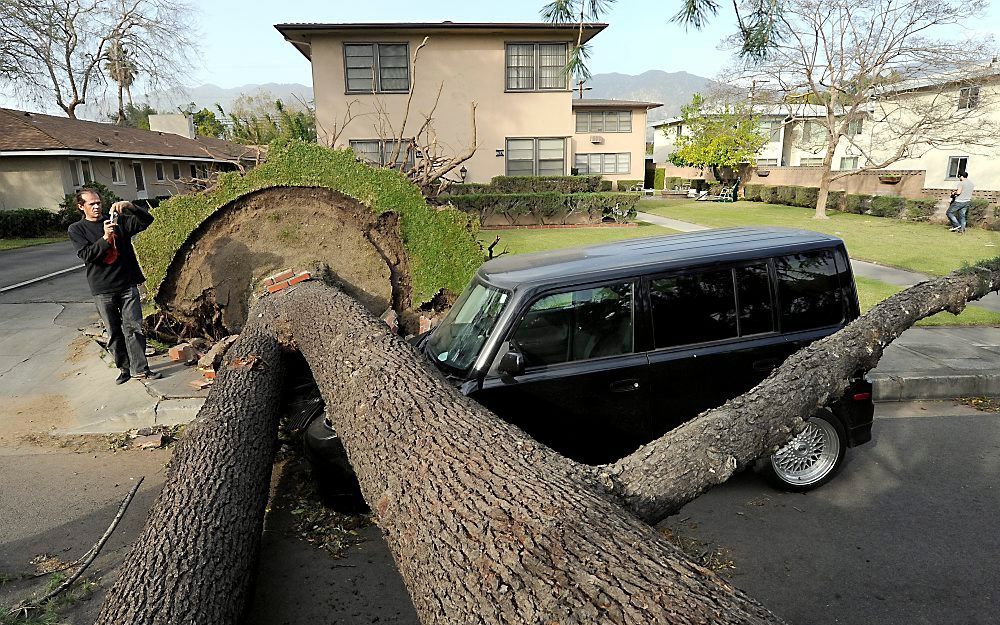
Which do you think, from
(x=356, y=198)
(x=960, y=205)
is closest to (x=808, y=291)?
(x=356, y=198)

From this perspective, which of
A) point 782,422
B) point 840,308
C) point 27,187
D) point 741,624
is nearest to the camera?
point 741,624

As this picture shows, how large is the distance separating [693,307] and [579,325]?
83 centimetres

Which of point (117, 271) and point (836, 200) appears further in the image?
point (836, 200)

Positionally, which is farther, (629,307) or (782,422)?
(629,307)

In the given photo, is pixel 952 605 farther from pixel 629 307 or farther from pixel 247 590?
pixel 247 590

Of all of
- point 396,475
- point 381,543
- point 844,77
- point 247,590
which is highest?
point 844,77

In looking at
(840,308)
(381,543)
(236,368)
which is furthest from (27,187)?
(840,308)

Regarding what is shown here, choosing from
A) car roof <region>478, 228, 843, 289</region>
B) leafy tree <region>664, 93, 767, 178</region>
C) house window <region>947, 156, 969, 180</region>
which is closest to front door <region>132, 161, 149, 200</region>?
car roof <region>478, 228, 843, 289</region>

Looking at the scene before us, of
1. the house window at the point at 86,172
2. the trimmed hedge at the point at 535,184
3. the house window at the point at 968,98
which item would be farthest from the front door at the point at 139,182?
the house window at the point at 968,98

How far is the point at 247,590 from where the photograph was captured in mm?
2852

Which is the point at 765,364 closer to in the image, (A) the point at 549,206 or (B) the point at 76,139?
(A) the point at 549,206

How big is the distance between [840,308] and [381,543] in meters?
3.73

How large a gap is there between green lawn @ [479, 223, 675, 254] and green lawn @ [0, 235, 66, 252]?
13709 mm

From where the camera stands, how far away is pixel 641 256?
4434mm
